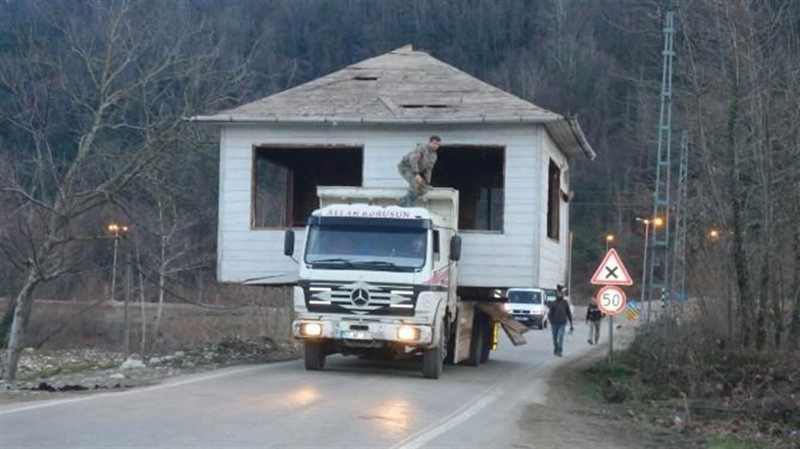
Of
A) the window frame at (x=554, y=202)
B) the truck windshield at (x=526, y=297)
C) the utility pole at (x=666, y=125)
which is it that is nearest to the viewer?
the window frame at (x=554, y=202)

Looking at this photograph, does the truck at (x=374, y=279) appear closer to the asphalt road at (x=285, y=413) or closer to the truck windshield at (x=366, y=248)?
the truck windshield at (x=366, y=248)

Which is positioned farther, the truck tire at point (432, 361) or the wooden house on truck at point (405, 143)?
the wooden house on truck at point (405, 143)

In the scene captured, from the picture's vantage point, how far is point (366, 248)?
2134cm

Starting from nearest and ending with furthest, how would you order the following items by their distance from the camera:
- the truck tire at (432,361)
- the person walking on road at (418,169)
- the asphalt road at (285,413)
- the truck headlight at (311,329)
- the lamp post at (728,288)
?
the asphalt road at (285,413), the truck headlight at (311,329), the truck tire at (432,361), the person walking on road at (418,169), the lamp post at (728,288)

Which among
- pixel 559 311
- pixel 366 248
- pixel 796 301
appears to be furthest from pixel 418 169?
pixel 559 311

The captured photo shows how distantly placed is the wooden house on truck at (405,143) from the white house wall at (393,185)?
0.02 metres

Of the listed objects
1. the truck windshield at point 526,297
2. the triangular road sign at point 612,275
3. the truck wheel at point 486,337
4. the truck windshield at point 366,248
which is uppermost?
the truck windshield at point 366,248

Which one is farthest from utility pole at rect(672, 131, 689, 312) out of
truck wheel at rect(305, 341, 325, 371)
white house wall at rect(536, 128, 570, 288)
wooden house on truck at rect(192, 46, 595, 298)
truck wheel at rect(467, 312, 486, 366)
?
truck wheel at rect(305, 341, 325, 371)

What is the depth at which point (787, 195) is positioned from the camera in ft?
80.0

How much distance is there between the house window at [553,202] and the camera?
87.1 ft

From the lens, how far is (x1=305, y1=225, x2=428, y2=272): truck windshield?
21.2 meters

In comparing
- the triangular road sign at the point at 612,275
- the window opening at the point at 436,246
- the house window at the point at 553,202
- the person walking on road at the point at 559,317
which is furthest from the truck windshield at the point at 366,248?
the person walking on road at the point at 559,317

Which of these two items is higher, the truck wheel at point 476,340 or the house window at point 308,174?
the house window at point 308,174

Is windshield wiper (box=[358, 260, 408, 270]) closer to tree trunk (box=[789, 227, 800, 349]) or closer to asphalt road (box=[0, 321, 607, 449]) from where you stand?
asphalt road (box=[0, 321, 607, 449])
